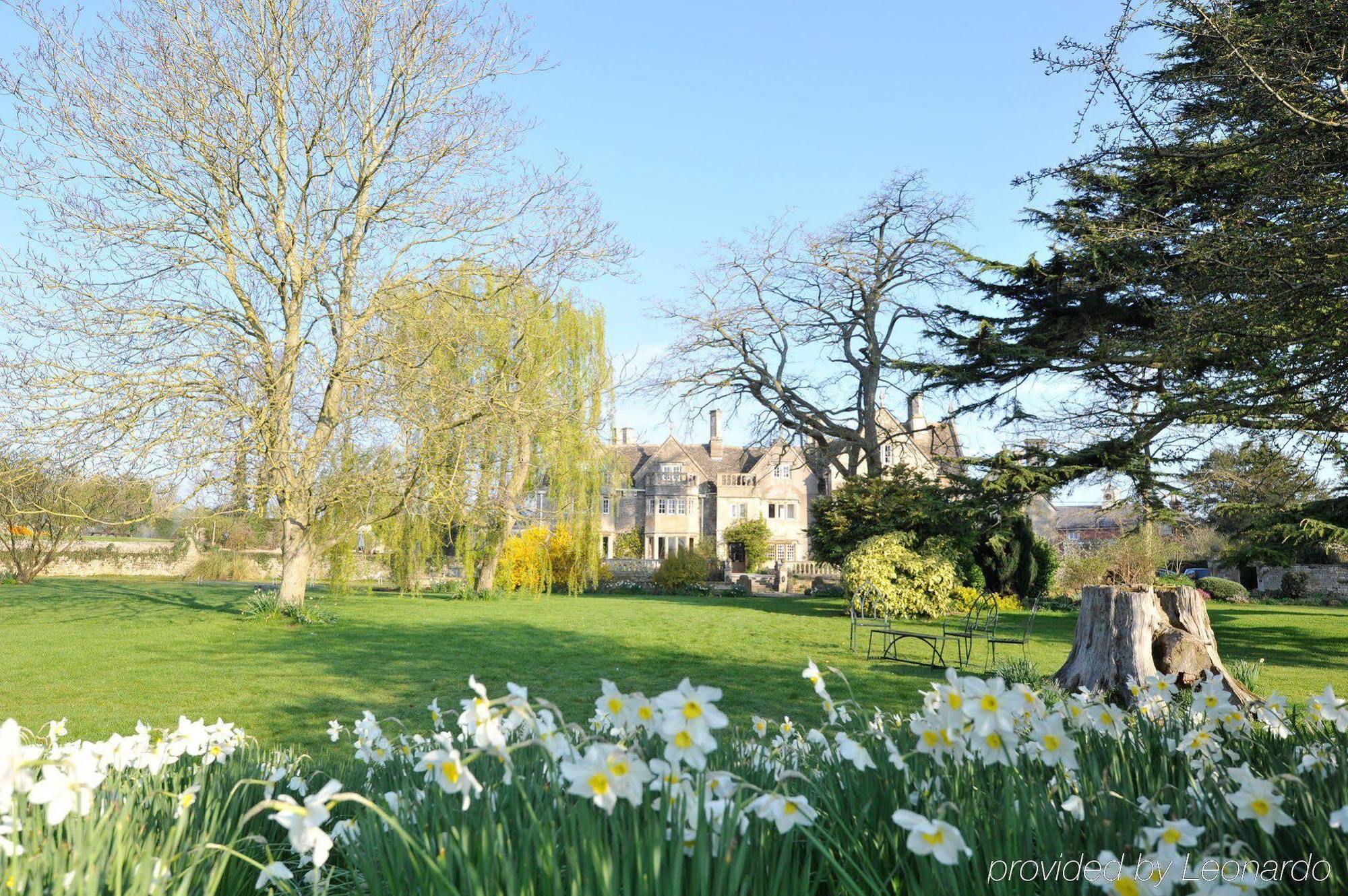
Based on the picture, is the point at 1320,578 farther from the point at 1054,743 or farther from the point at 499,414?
the point at 1054,743

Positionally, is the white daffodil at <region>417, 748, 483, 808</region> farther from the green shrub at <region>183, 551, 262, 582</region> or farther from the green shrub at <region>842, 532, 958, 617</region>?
the green shrub at <region>183, 551, 262, 582</region>

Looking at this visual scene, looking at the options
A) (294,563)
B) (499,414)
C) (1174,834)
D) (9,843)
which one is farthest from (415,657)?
(1174,834)

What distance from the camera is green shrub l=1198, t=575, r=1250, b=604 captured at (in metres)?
27.8

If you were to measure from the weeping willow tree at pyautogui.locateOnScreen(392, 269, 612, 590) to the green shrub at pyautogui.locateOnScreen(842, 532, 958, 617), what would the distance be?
7541 mm

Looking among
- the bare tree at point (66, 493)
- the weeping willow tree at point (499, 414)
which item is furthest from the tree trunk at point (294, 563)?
the bare tree at point (66, 493)

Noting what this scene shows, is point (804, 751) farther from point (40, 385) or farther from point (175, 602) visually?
point (175, 602)

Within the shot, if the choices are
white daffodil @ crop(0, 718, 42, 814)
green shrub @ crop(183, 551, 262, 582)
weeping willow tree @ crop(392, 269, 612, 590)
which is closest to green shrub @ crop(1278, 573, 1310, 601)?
weeping willow tree @ crop(392, 269, 612, 590)

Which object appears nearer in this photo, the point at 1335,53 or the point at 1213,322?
the point at 1335,53

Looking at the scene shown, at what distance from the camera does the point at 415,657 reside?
12.6m

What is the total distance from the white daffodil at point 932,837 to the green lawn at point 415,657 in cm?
635

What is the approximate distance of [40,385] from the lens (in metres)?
12.4

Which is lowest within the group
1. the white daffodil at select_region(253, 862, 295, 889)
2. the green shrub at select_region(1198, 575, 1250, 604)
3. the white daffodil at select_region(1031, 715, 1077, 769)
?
the green shrub at select_region(1198, 575, 1250, 604)

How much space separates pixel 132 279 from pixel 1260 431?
55.1 feet

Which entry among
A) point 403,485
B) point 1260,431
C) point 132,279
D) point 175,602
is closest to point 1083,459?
point 1260,431
